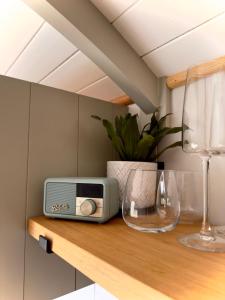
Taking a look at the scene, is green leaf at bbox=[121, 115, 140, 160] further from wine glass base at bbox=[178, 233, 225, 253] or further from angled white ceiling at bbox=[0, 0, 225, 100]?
wine glass base at bbox=[178, 233, 225, 253]

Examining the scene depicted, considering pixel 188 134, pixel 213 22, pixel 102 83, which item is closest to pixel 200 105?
pixel 188 134

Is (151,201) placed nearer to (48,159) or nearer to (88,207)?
(88,207)

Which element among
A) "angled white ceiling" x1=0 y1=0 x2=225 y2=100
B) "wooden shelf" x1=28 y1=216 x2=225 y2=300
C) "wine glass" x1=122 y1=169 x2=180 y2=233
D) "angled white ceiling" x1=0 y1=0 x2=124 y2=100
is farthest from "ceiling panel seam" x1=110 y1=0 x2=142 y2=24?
"wooden shelf" x1=28 y1=216 x2=225 y2=300

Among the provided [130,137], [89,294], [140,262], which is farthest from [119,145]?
[89,294]

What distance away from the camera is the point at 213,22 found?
615 mm

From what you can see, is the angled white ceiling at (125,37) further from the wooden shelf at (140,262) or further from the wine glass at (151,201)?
the wooden shelf at (140,262)

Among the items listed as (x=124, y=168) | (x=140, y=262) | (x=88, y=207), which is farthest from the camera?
(x=124, y=168)

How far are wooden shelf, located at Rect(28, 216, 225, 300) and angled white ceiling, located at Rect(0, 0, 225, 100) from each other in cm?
51

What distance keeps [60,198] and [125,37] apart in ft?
1.76

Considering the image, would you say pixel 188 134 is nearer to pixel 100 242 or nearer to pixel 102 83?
pixel 100 242

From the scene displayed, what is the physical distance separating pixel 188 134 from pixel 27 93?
496mm

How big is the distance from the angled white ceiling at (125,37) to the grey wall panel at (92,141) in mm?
176

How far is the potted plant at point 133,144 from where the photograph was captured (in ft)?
2.43

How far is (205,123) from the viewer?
0.49m
